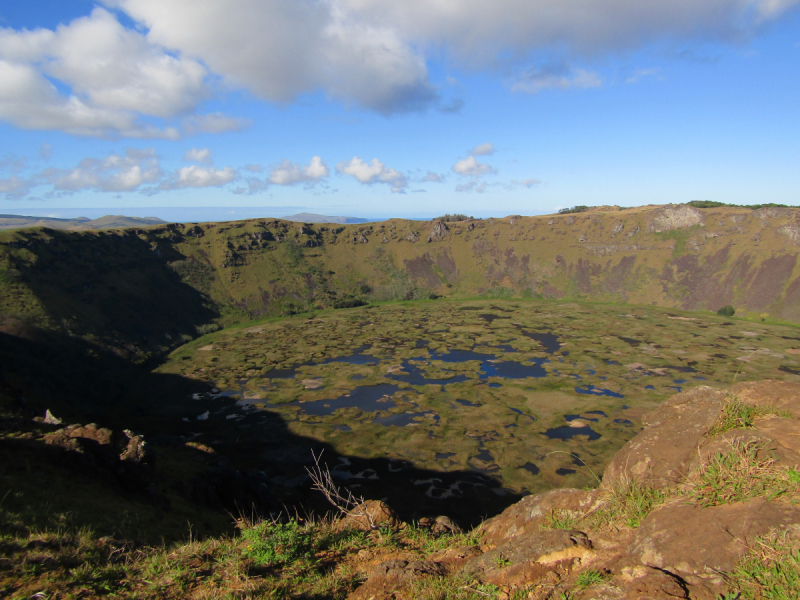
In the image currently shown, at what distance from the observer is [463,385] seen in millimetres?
55531

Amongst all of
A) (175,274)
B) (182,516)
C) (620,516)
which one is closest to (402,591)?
(620,516)

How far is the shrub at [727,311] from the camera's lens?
10200 cm

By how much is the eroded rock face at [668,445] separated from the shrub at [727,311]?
120m

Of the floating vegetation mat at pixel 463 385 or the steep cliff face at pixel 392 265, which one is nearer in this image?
the floating vegetation mat at pixel 463 385

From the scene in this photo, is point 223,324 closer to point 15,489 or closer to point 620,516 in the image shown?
point 15,489

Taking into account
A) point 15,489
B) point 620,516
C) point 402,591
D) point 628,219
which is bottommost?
point 15,489

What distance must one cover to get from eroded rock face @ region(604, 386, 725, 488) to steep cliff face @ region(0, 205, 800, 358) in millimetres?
85689

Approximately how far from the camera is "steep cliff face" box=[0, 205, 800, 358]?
82125 millimetres

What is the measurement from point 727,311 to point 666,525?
12674cm

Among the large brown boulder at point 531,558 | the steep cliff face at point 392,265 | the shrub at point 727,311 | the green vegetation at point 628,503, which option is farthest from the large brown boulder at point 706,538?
the shrub at point 727,311

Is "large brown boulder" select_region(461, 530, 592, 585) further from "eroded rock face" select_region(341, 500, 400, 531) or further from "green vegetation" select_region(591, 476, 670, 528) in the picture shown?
"eroded rock face" select_region(341, 500, 400, 531)

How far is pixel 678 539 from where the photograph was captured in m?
6.46

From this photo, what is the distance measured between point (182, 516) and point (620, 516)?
880 inches

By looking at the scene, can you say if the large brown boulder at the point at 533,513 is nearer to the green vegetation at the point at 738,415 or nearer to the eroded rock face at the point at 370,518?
the eroded rock face at the point at 370,518
